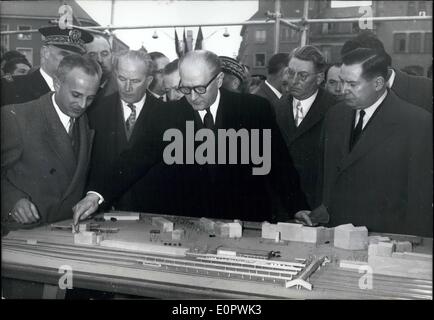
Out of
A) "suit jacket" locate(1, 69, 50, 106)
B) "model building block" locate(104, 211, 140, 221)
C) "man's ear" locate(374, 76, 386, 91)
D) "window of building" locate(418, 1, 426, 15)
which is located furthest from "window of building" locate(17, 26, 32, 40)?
"window of building" locate(418, 1, 426, 15)

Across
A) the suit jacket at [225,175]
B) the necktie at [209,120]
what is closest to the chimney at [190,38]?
the suit jacket at [225,175]

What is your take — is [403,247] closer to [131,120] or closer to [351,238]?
[351,238]

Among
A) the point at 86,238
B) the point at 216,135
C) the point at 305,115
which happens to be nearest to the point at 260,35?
the point at 305,115

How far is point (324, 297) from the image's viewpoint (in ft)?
7.70

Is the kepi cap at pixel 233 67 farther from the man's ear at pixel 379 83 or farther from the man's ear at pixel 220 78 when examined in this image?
the man's ear at pixel 379 83

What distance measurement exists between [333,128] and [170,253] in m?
1.31

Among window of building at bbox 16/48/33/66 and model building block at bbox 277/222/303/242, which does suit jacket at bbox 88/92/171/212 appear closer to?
window of building at bbox 16/48/33/66

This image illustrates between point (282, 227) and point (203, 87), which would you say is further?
point (203, 87)

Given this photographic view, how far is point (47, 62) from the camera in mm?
3773

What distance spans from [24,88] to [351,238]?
2.43 m
